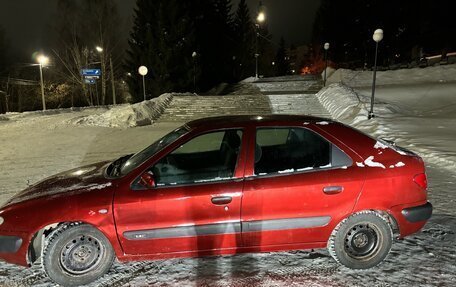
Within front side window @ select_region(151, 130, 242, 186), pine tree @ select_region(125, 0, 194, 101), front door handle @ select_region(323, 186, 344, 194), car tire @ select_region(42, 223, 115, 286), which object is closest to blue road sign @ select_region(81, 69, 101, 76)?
pine tree @ select_region(125, 0, 194, 101)

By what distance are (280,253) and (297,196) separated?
86 cm

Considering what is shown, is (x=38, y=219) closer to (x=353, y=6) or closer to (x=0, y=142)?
(x=0, y=142)

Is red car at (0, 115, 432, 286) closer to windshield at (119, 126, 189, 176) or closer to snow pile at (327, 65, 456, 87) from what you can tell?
windshield at (119, 126, 189, 176)

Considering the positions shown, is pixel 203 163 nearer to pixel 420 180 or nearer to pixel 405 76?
pixel 420 180

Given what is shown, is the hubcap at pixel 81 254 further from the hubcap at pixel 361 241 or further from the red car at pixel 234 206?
the hubcap at pixel 361 241

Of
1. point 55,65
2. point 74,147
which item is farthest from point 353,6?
point 74,147

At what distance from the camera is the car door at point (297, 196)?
3252mm

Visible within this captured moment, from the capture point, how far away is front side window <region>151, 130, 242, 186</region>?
3318 mm

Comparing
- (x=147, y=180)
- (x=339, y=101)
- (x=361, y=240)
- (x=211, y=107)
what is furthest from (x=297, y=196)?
(x=211, y=107)

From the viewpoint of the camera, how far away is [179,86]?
2938cm

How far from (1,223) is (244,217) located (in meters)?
2.18

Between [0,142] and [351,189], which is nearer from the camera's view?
[351,189]

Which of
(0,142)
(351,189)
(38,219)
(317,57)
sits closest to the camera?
(38,219)

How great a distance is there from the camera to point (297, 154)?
3.55 meters
